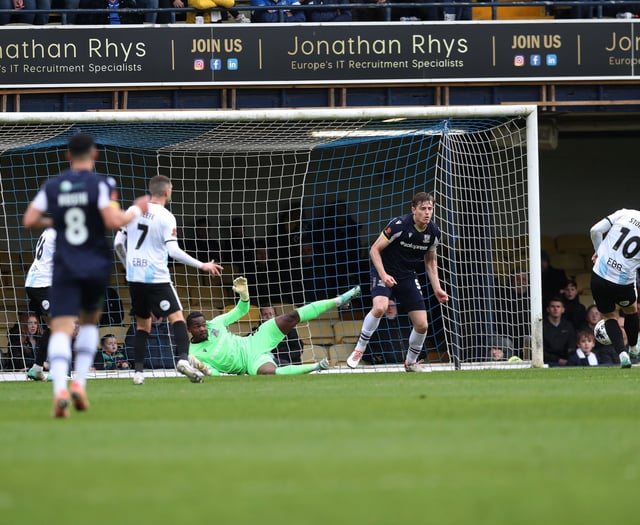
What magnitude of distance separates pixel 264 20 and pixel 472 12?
3.81 meters

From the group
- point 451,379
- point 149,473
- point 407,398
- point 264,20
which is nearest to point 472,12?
point 264,20

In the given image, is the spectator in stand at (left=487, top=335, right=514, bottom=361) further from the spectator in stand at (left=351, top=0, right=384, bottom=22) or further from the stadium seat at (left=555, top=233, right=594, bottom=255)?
the stadium seat at (left=555, top=233, right=594, bottom=255)

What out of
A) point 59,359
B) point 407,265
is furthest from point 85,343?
point 407,265

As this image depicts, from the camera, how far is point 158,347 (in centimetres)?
1608

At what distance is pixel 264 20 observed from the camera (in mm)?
17656

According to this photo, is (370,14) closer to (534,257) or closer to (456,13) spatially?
(456,13)

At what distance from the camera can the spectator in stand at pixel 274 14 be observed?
57.2ft

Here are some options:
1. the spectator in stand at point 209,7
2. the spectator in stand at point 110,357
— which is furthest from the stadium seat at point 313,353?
the spectator in stand at point 209,7

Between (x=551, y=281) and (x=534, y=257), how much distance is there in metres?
5.17

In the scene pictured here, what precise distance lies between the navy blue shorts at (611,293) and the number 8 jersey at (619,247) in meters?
0.04

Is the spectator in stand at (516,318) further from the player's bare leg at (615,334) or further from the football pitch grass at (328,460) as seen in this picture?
→ the football pitch grass at (328,460)

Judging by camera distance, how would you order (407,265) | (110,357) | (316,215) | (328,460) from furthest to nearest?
(316,215) → (110,357) → (407,265) → (328,460)

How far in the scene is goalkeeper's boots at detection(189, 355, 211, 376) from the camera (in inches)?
502

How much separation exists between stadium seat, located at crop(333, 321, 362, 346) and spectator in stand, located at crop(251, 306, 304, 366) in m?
0.83
